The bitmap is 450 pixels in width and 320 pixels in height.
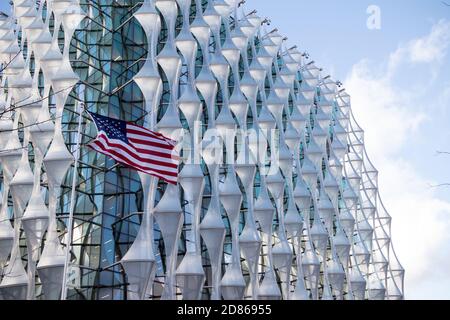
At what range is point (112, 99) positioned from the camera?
36.7 metres

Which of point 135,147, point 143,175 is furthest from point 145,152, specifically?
point 143,175

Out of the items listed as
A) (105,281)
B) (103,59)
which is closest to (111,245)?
(105,281)

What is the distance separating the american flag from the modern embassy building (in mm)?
3643

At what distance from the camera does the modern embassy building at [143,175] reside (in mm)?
30453

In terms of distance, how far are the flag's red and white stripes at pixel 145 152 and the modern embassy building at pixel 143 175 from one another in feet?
12.3

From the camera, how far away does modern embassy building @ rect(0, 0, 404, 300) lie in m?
30.5

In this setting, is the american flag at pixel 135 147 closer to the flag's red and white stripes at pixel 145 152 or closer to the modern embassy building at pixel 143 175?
the flag's red and white stripes at pixel 145 152

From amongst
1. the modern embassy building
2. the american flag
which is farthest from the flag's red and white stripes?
the modern embassy building

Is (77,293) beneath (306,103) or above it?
beneath

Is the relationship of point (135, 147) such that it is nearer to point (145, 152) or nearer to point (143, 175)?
point (145, 152)

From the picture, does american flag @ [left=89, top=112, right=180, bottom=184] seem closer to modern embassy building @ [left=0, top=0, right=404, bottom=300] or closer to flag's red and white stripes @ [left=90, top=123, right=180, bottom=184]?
flag's red and white stripes @ [left=90, top=123, right=180, bottom=184]
